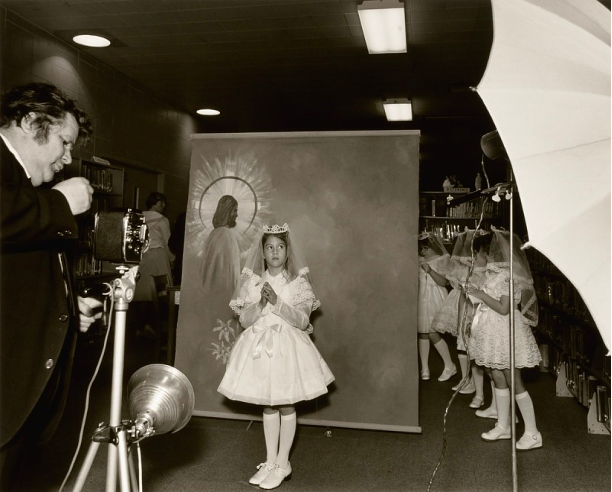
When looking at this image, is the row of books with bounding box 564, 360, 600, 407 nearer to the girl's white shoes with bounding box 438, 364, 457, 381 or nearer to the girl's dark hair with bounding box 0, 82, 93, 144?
the girl's white shoes with bounding box 438, 364, 457, 381

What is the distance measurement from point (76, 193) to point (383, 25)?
326 centimetres

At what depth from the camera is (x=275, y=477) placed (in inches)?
103

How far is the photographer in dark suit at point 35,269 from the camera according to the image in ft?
4.96

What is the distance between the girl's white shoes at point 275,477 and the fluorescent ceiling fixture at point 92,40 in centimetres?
390

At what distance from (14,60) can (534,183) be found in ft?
13.9

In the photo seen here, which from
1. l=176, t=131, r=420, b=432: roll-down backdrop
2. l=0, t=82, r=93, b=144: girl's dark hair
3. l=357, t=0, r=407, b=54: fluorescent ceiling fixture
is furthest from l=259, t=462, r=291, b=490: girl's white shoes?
l=357, t=0, r=407, b=54: fluorescent ceiling fixture

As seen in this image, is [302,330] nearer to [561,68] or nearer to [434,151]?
[561,68]

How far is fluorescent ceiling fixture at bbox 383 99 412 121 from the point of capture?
641cm

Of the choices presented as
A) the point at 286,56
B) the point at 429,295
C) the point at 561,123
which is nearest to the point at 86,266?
the point at 286,56

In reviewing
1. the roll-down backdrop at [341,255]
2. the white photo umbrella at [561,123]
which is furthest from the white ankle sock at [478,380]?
the white photo umbrella at [561,123]

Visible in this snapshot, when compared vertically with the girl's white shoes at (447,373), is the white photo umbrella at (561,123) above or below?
above

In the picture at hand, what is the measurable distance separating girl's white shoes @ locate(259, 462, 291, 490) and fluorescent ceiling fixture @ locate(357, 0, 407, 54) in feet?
10.0

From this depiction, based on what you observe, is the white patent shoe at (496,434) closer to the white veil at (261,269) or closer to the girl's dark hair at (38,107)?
the white veil at (261,269)

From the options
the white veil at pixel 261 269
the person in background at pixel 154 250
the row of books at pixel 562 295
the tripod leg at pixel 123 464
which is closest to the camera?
the tripod leg at pixel 123 464
